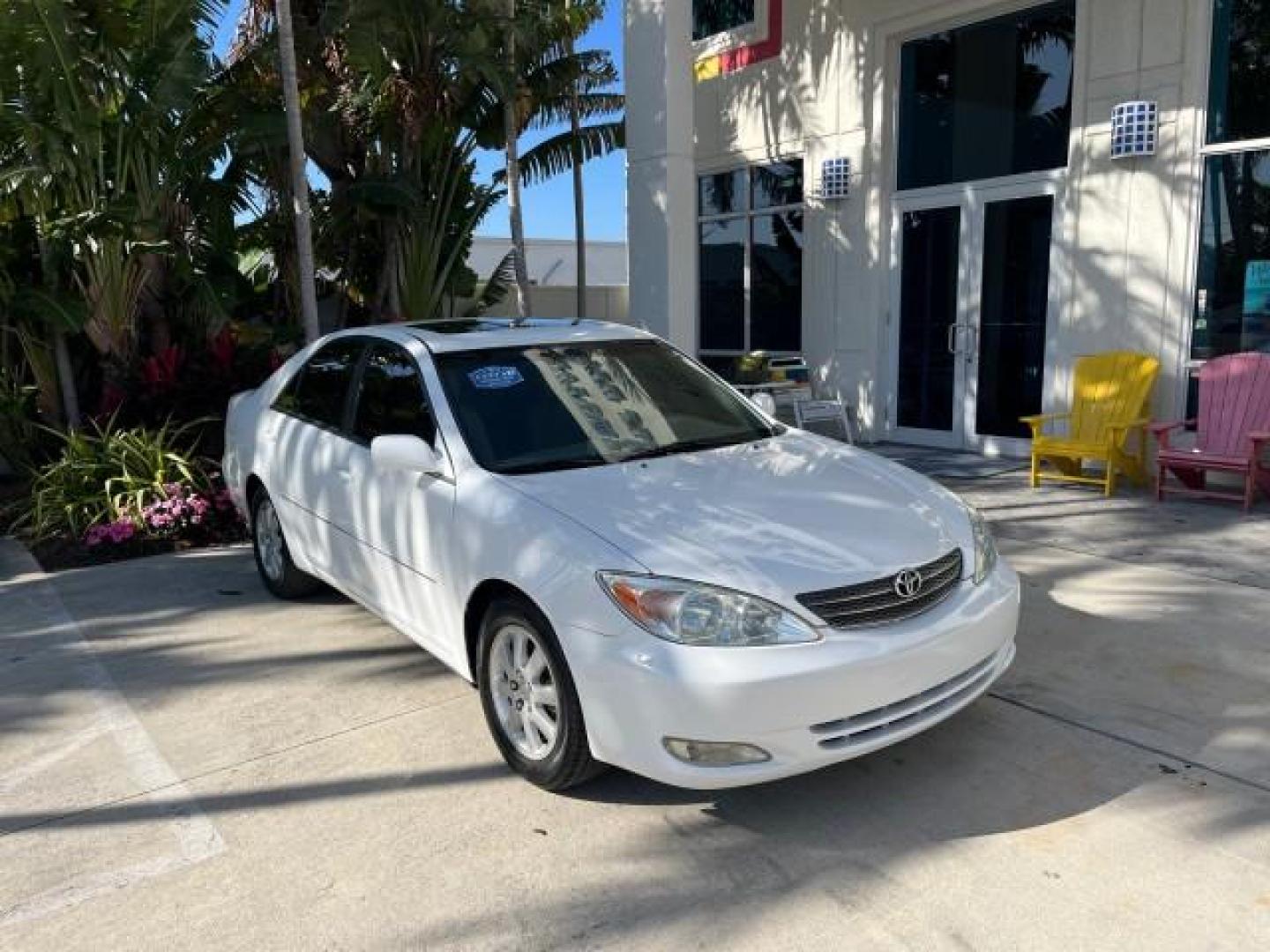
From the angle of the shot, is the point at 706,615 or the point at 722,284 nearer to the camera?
the point at 706,615

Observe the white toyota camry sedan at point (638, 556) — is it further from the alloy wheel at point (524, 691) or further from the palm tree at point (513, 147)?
the palm tree at point (513, 147)

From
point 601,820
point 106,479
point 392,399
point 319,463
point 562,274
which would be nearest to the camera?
point 601,820

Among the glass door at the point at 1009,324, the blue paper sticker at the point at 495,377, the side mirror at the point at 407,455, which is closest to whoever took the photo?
the side mirror at the point at 407,455

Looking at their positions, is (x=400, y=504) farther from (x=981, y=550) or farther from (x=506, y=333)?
(x=981, y=550)

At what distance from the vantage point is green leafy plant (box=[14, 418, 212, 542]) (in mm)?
7383

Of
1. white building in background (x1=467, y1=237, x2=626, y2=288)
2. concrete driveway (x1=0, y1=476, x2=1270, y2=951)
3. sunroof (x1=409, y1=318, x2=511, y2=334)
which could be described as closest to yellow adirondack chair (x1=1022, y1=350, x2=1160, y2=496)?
concrete driveway (x1=0, y1=476, x2=1270, y2=951)

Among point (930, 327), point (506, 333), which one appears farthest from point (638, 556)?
point (930, 327)

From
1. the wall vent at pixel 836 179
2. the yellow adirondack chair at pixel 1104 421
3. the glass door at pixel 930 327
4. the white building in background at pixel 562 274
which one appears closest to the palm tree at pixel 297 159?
the white building in background at pixel 562 274

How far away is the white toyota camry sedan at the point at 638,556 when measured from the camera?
2924 mm

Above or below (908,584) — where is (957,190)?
above

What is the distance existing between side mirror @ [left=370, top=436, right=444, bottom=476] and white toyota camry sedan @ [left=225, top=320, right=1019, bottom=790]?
0.01m

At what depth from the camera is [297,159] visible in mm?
8211

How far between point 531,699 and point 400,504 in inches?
45.1

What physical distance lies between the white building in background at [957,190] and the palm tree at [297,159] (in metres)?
2.99
